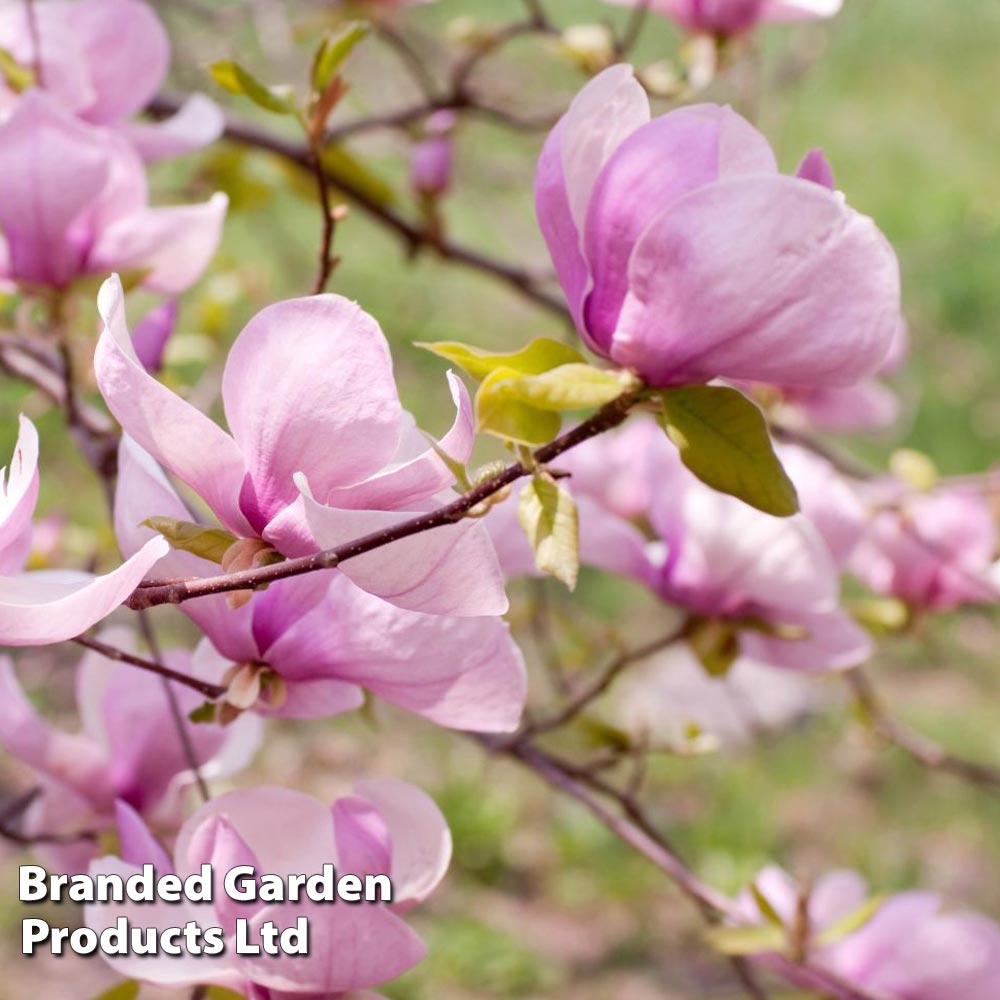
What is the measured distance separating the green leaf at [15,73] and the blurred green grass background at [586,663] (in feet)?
0.67

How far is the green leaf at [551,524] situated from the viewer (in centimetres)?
33

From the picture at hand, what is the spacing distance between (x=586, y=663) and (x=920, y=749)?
0.27 m

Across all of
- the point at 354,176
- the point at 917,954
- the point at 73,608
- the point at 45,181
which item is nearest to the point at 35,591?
the point at 73,608

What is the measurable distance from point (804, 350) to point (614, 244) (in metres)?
0.06

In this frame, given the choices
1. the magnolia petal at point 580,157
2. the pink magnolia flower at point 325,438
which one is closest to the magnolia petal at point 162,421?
the pink magnolia flower at point 325,438

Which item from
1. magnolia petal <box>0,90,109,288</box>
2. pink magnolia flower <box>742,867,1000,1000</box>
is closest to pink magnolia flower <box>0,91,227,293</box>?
magnolia petal <box>0,90,109,288</box>

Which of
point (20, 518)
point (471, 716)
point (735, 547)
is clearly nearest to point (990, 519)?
point (735, 547)

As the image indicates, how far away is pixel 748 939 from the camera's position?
55 cm

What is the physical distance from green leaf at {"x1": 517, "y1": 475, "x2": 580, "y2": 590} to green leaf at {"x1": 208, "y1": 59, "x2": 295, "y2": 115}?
9.3 inches

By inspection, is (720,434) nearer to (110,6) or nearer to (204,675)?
(204,675)

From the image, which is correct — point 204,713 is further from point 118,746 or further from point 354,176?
point 354,176

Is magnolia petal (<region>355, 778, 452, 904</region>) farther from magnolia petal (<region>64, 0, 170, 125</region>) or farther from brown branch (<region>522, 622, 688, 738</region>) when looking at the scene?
magnolia petal (<region>64, 0, 170, 125</region>)

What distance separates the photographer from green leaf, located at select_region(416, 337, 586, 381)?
13.4 inches

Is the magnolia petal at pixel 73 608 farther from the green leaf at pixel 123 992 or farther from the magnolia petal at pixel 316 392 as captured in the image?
the green leaf at pixel 123 992
